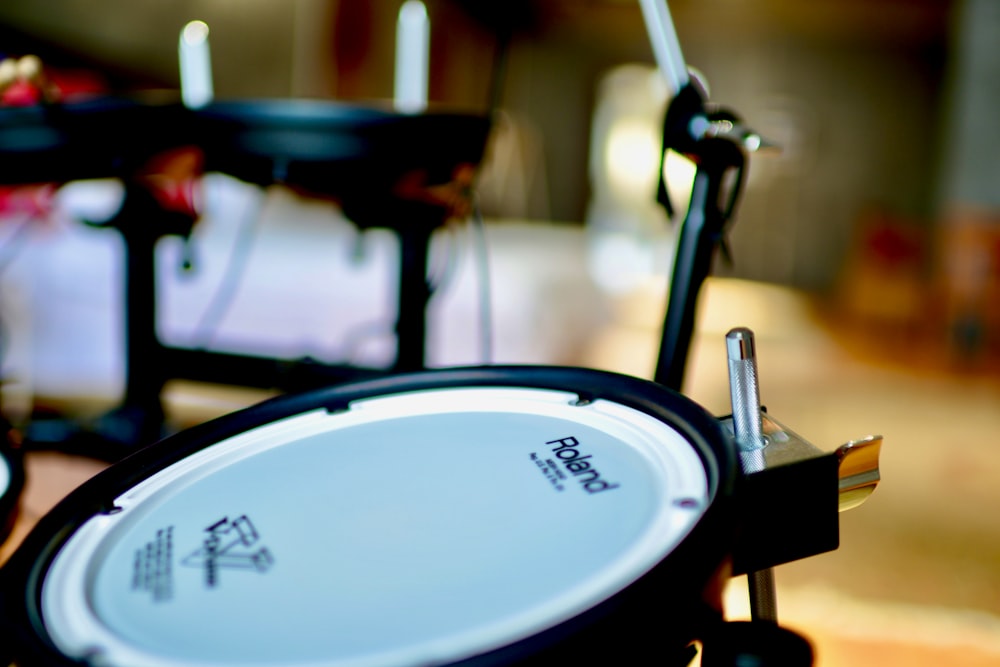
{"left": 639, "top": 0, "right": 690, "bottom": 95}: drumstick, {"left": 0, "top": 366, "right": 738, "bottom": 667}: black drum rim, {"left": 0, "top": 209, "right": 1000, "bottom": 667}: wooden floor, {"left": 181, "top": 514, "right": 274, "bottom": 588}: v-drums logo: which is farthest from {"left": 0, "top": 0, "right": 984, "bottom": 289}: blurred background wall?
{"left": 181, "top": 514, "right": 274, "bottom": 588}: v-drums logo

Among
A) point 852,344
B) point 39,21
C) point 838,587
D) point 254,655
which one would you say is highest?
point 39,21

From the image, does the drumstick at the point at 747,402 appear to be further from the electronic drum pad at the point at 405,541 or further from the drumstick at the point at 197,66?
the drumstick at the point at 197,66

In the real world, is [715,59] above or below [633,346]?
above

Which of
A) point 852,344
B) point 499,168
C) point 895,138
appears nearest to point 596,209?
point 499,168

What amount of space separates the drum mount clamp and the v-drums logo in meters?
0.21

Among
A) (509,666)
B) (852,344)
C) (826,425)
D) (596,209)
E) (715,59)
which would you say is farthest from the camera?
(596,209)

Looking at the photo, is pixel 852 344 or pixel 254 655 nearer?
pixel 254 655

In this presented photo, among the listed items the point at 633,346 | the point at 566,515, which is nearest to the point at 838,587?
the point at 566,515

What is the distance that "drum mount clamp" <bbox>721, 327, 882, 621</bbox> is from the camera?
1.24 ft

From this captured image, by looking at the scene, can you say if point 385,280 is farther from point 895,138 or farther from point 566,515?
point 895,138

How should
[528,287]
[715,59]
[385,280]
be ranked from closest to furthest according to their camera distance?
[385,280] < [528,287] < [715,59]

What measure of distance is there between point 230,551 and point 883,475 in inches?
70.5

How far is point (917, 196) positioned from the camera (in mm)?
6180

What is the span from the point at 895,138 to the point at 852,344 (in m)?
3.05
